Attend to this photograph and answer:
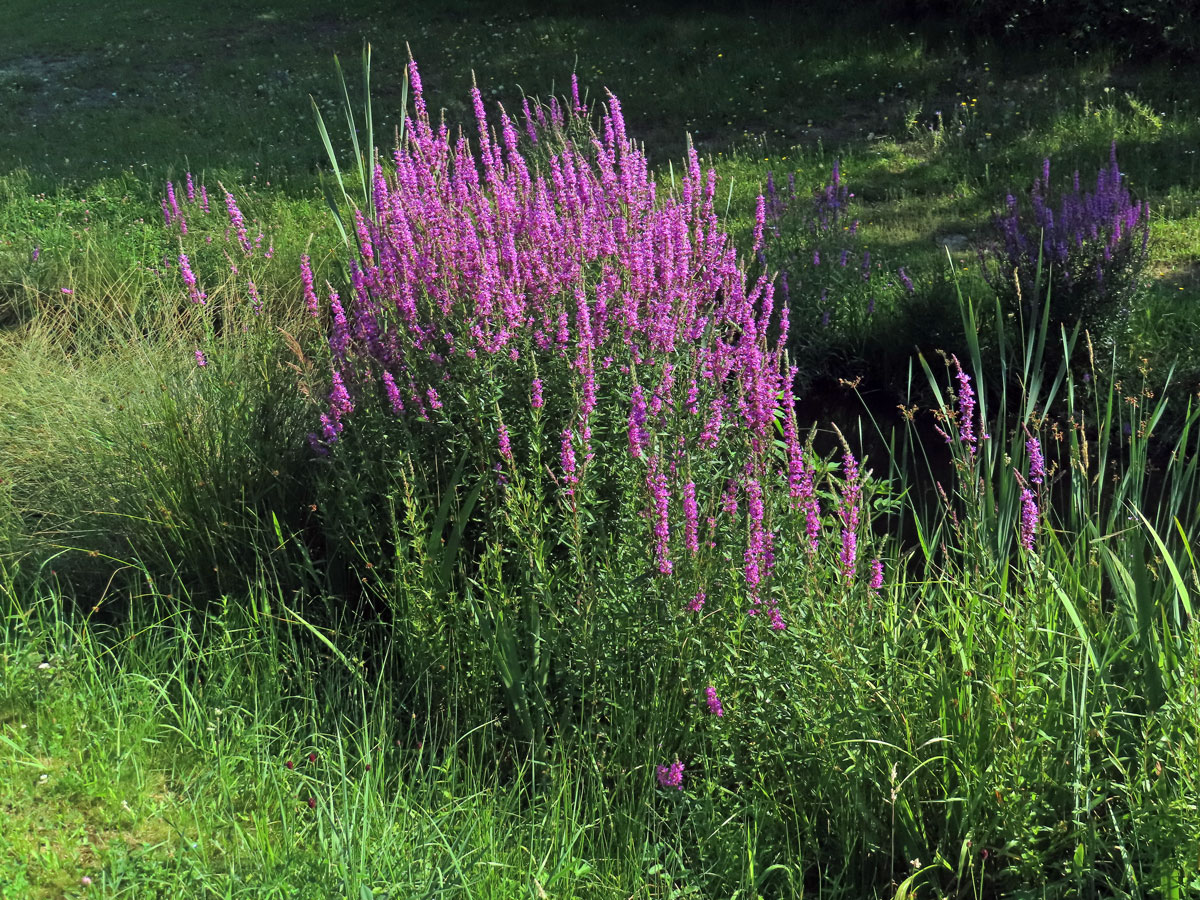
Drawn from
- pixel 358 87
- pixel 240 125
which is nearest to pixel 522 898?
pixel 240 125

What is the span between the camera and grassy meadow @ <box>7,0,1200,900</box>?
2.23 meters

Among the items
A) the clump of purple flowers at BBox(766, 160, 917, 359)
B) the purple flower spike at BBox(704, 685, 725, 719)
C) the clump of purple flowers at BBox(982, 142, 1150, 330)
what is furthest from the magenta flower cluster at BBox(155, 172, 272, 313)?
the clump of purple flowers at BBox(982, 142, 1150, 330)

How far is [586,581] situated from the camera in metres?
2.53

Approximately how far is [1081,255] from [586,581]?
3494 millimetres

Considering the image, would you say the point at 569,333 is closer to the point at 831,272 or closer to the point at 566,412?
the point at 566,412

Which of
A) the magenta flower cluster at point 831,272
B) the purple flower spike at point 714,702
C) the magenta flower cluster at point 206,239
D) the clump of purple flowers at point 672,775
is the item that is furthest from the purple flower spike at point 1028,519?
the magenta flower cluster at point 831,272

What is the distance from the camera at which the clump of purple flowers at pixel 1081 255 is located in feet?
15.8

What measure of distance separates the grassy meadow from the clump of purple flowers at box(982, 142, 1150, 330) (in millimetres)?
29

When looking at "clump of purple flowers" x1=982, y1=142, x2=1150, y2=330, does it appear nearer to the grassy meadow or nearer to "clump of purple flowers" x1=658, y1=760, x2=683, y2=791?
the grassy meadow

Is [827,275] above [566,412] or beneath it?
beneath

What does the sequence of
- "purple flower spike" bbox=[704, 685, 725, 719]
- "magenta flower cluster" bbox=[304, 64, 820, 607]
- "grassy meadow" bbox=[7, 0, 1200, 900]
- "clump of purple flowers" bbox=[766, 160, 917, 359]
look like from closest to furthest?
"grassy meadow" bbox=[7, 0, 1200, 900]
"purple flower spike" bbox=[704, 685, 725, 719]
"magenta flower cluster" bbox=[304, 64, 820, 607]
"clump of purple flowers" bbox=[766, 160, 917, 359]

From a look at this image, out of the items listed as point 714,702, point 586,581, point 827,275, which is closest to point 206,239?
point 827,275

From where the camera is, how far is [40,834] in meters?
2.38

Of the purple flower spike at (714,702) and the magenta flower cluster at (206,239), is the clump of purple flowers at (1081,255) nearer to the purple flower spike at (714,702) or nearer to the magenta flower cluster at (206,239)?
the purple flower spike at (714,702)
